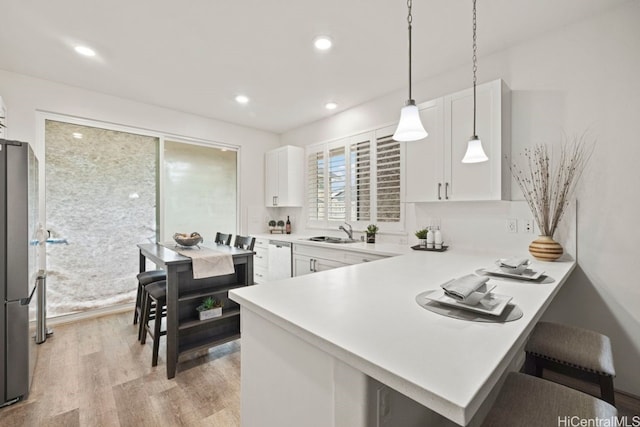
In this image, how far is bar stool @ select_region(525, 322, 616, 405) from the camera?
1160 mm

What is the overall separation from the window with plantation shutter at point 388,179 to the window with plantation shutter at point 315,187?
3.38ft

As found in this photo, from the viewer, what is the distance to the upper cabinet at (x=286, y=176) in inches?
173

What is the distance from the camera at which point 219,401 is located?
1.85 m

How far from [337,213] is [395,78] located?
1.84 m

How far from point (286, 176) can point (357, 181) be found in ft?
4.16

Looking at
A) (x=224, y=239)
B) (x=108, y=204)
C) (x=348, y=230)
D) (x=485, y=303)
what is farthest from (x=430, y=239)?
(x=108, y=204)

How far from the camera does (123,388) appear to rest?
197cm

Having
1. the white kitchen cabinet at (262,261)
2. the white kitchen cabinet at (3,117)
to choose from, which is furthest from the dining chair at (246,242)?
the white kitchen cabinet at (3,117)

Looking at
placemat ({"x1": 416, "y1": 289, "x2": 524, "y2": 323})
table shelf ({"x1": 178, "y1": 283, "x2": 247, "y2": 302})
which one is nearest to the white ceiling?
placemat ({"x1": 416, "y1": 289, "x2": 524, "y2": 323})

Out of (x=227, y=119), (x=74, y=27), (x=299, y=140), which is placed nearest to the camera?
(x=74, y=27)

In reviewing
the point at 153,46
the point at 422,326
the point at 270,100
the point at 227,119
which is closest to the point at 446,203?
the point at 422,326

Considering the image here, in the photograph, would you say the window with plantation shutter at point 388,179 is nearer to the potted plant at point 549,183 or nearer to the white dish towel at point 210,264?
the potted plant at point 549,183

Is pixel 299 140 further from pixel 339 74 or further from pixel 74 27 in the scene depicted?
pixel 74 27

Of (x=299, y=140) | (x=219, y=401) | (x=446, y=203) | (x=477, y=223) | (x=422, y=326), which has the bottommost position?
(x=219, y=401)
